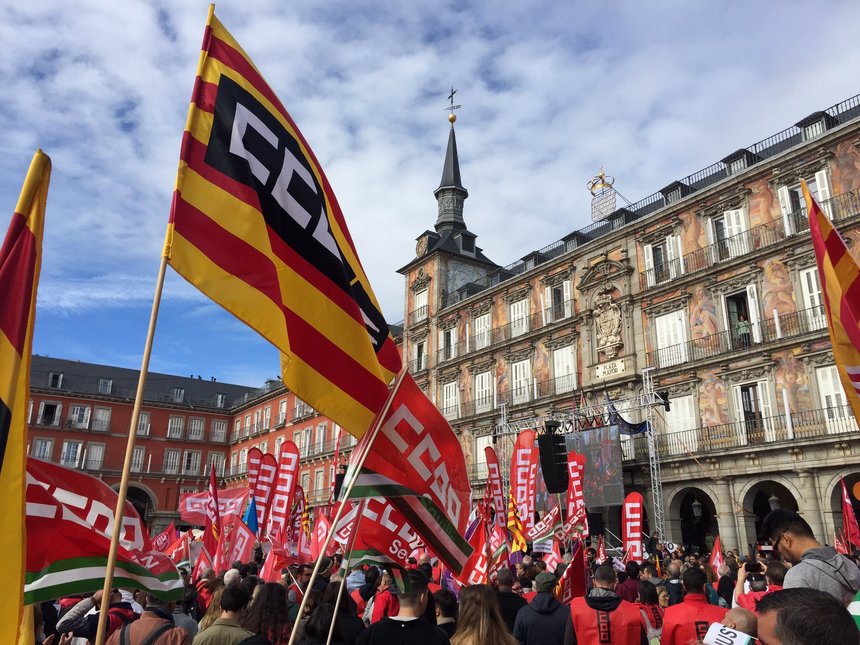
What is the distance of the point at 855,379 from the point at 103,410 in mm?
60333

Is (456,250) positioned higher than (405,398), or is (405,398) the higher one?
(456,250)

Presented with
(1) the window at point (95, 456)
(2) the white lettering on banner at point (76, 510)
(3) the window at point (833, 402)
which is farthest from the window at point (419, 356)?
(2) the white lettering on banner at point (76, 510)

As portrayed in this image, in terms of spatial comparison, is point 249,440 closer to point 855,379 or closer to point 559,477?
point 559,477

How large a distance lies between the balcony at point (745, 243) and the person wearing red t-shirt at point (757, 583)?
730 inches

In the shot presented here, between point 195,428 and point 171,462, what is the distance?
385cm

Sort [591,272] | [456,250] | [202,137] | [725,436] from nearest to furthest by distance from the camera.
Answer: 1. [202,137]
2. [725,436]
3. [591,272]
4. [456,250]

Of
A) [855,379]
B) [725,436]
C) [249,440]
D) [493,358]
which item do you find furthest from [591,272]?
[249,440]

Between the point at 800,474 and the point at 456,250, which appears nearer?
the point at 800,474

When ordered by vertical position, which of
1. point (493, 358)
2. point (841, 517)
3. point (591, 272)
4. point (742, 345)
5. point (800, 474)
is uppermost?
point (591, 272)

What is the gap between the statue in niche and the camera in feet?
90.2

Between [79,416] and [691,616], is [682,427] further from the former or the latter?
[79,416]

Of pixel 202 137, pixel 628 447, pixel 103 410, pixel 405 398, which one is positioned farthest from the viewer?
pixel 103 410

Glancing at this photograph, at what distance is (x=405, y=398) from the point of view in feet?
14.3

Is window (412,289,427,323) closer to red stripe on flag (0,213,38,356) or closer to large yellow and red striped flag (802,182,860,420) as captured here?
large yellow and red striped flag (802,182,860,420)
